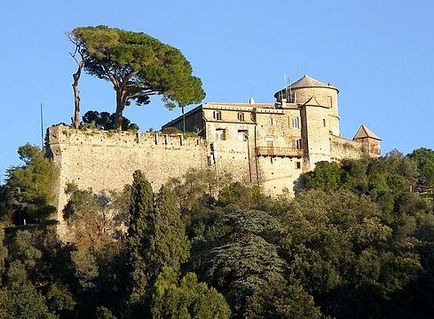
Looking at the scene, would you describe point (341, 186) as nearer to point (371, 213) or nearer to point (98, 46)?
point (371, 213)

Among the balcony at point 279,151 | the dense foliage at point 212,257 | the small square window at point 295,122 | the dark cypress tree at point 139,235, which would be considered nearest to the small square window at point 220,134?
the balcony at point 279,151

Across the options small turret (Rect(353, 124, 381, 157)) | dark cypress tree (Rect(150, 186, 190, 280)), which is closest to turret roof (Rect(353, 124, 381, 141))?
small turret (Rect(353, 124, 381, 157))

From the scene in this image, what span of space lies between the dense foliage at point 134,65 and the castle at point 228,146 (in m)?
1.96

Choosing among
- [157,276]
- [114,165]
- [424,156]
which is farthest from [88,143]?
[424,156]

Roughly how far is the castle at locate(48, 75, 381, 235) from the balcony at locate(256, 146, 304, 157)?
0.16ft

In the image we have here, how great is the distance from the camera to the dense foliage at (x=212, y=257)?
43.1m

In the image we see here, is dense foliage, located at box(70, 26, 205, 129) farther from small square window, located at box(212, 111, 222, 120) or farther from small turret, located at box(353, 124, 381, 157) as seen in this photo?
small turret, located at box(353, 124, 381, 157)

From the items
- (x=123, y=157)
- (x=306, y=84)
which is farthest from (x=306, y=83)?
(x=123, y=157)

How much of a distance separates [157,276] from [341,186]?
53.4 feet

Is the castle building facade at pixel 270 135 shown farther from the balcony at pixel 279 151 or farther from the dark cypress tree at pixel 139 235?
the dark cypress tree at pixel 139 235

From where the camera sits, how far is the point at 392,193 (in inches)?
2295

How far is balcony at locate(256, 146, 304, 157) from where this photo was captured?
58844 millimetres

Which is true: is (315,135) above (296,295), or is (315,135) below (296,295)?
above

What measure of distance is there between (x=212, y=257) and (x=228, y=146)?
42.4 feet
